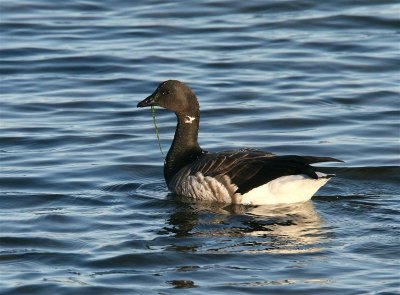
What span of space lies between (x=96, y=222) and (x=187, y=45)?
9.35 m

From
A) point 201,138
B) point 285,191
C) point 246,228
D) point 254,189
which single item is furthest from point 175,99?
point 246,228

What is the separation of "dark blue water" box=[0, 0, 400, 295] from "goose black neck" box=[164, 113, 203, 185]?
0.43 metres

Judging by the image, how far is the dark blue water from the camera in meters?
9.77

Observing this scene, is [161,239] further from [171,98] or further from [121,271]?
[171,98]

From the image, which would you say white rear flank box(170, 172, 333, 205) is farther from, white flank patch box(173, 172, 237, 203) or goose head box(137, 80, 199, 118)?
goose head box(137, 80, 199, 118)

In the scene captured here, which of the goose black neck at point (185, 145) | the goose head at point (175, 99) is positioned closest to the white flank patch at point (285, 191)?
the goose black neck at point (185, 145)

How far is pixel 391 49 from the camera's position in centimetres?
1977

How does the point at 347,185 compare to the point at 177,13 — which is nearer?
the point at 347,185

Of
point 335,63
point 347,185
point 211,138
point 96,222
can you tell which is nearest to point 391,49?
point 335,63

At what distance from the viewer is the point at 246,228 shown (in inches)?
439

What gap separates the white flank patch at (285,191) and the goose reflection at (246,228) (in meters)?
0.08

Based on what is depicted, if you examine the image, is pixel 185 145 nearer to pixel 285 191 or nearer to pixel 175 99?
pixel 175 99

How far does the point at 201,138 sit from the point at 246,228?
4.10 m

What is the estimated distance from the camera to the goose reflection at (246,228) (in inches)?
408
